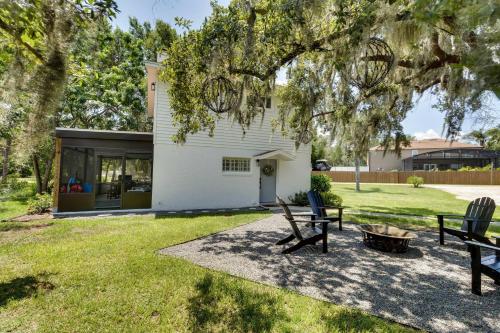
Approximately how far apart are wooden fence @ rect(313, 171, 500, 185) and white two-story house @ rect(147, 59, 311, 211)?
17.2 metres

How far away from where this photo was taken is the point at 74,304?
9.33ft

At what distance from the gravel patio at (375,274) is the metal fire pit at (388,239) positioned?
0.16m

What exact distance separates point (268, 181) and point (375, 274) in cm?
799

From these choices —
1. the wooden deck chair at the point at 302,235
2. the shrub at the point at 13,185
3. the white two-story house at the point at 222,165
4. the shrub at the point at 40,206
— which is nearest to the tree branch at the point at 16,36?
the wooden deck chair at the point at 302,235

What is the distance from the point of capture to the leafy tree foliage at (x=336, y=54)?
1757 millimetres

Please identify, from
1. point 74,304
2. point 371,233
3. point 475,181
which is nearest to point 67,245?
point 74,304

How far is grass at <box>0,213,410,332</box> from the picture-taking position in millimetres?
2506

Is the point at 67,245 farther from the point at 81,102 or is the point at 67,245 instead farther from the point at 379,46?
the point at 81,102

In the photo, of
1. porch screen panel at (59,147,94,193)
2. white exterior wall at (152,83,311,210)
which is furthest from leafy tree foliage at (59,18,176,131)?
white exterior wall at (152,83,311,210)

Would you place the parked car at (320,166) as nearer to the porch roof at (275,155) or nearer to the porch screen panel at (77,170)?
the porch roof at (275,155)

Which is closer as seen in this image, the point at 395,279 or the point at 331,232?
the point at 395,279

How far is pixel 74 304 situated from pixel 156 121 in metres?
7.46

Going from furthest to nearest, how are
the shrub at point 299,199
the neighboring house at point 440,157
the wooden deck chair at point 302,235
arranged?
the neighboring house at point 440,157 < the shrub at point 299,199 < the wooden deck chair at point 302,235

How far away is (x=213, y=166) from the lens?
10.3 m
